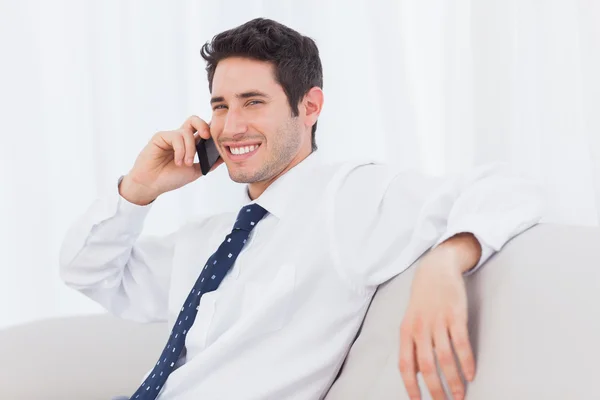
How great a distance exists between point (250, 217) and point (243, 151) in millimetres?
147

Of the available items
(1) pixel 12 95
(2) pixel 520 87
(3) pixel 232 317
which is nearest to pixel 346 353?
(3) pixel 232 317

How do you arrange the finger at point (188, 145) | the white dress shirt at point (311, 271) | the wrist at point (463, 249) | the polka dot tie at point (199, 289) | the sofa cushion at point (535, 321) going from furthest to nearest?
1. the finger at point (188, 145)
2. the polka dot tie at point (199, 289)
3. the white dress shirt at point (311, 271)
4. the wrist at point (463, 249)
5. the sofa cushion at point (535, 321)

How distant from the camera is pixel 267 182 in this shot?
5.26 ft

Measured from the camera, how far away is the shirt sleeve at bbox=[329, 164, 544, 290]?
1100 millimetres

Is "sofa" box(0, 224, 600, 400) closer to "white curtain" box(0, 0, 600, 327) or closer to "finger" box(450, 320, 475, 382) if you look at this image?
"finger" box(450, 320, 475, 382)

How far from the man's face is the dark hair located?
2 cm

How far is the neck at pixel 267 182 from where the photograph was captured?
1.59 metres

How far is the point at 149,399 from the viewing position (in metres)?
1.41

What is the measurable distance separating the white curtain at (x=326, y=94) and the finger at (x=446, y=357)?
141 cm

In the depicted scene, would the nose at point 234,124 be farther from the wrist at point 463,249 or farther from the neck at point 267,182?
the wrist at point 463,249

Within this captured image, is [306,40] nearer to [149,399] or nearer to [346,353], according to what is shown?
[346,353]

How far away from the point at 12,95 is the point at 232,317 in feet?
5.62

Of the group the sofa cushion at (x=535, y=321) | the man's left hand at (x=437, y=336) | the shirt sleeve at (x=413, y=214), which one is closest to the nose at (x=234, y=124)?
the shirt sleeve at (x=413, y=214)

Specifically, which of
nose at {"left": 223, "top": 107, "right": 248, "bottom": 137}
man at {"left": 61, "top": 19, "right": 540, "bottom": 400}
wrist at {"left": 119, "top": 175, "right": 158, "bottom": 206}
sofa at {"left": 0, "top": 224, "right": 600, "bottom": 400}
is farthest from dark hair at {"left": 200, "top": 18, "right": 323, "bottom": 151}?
sofa at {"left": 0, "top": 224, "right": 600, "bottom": 400}
